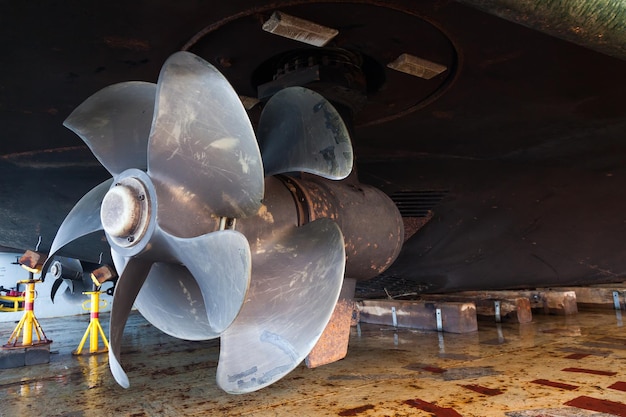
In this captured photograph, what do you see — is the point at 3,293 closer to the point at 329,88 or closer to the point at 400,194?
the point at 400,194

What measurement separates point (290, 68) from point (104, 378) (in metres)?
2.80

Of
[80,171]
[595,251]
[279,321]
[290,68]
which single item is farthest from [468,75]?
[80,171]

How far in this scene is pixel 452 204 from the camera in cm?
412

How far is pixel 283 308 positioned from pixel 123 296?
2.19 feet

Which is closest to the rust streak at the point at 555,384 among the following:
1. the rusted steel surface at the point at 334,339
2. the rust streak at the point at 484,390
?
the rust streak at the point at 484,390

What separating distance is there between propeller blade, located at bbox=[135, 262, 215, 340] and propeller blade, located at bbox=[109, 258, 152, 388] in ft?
0.44

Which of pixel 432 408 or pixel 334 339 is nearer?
pixel 334 339

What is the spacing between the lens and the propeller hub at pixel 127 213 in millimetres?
1671

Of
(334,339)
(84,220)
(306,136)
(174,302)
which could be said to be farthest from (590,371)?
(84,220)

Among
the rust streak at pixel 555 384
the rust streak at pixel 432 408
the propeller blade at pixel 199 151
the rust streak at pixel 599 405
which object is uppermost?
the propeller blade at pixel 199 151

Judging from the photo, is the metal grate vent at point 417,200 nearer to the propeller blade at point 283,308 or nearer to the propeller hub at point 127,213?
the propeller blade at point 283,308

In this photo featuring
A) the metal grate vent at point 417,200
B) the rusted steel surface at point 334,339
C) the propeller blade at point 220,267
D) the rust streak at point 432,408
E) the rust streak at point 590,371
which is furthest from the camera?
the metal grate vent at point 417,200

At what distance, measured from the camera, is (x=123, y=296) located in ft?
6.17

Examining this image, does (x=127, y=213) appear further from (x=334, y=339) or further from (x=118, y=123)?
(x=334, y=339)
